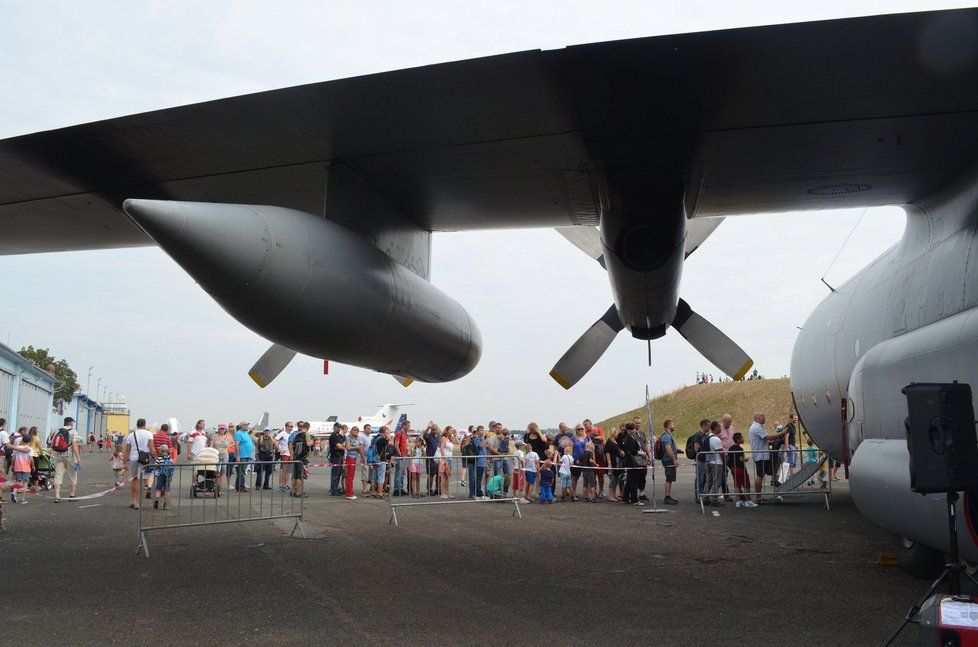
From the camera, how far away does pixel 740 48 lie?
4.74 meters

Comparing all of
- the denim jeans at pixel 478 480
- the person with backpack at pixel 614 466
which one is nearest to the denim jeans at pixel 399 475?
the denim jeans at pixel 478 480

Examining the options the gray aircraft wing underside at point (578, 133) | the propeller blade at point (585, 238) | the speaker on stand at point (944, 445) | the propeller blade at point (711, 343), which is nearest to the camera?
the speaker on stand at point (944, 445)

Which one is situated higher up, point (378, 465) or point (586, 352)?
point (586, 352)

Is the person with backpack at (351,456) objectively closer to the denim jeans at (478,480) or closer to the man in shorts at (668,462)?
the denim jeans at (478,480)

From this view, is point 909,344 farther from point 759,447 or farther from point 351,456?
point 351,456

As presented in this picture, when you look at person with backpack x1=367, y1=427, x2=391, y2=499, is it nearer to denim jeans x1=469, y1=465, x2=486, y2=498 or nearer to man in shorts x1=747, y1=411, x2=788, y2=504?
denim jeans x1=469, y1=465, x2=486, y2=498

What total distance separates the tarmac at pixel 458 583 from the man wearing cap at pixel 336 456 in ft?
16.1

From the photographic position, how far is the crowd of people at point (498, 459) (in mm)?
13844

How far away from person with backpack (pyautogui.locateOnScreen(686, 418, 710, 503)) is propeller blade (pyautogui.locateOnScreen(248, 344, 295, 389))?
25.9ft

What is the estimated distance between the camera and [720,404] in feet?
196

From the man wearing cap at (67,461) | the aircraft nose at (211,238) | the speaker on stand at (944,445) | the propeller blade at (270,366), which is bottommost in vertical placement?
the man wearing cap at (67,461)

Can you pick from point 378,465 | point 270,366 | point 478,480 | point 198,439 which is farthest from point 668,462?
point 198,439

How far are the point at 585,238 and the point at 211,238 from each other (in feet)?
18.0

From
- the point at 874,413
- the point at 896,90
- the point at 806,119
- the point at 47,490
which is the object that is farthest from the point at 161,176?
the point at 47,490
